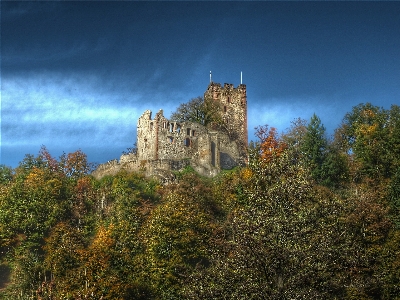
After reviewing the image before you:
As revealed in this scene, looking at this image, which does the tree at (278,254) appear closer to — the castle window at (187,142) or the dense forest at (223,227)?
the dense forest at (223,227)

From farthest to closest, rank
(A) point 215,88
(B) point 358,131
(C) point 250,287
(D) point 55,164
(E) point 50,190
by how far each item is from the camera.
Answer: (A) point 215,88 → (D) point 55,164 → (B) point 358,131 → (E) point 50,190 → (C) point 250,287

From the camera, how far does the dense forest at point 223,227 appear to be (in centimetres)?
2972

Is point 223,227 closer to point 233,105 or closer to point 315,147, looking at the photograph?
point 315,147

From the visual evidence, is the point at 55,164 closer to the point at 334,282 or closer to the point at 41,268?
the point at 41,268

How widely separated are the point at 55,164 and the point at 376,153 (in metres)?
34.3

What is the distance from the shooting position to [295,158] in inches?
2242

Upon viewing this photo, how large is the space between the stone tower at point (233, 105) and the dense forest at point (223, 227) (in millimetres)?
3837

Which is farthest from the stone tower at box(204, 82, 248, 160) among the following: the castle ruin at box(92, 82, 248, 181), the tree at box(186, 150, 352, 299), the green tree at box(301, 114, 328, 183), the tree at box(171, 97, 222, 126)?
the tree at box(186, 150, 352, 299)

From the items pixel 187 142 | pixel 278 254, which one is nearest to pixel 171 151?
pixel 187 142

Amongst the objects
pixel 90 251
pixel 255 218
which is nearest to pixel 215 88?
pixel 90 251

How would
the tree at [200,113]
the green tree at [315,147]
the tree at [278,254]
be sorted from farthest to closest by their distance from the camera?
the tree at [200,113], the green tree at [315,147], the tree at [278,254]

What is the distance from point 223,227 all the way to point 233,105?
31520mm

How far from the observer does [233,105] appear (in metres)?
73.2

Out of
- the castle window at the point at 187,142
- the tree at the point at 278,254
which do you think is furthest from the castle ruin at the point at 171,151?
the tree at the point at 278,254
